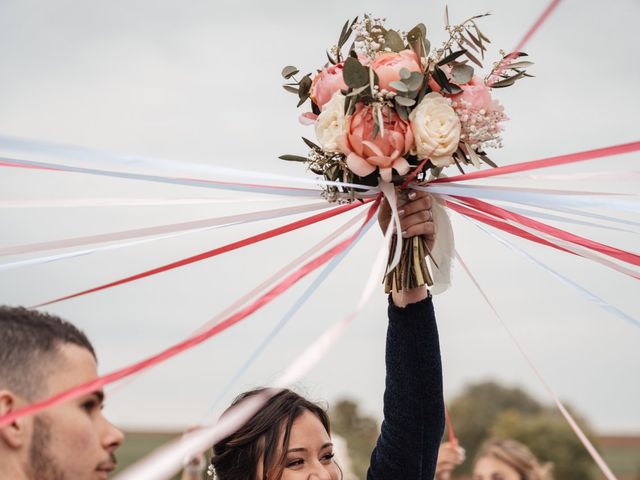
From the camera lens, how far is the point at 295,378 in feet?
7.73

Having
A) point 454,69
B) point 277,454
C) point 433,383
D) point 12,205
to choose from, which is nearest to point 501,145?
point 454,69

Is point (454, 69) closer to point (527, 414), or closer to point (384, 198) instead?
point (384, 198)

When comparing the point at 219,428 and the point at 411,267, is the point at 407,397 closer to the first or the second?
the point at 411,267

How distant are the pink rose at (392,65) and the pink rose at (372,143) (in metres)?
0.11

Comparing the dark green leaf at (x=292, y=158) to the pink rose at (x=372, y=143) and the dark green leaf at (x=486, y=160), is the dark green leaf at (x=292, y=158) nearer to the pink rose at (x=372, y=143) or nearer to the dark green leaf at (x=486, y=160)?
the pink rose at (x=372, y=143)

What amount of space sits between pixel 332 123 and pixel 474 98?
0.53m

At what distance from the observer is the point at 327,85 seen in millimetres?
3311

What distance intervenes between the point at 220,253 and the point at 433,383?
1.00m

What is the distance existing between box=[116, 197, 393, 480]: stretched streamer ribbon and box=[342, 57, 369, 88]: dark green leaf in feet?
2.02

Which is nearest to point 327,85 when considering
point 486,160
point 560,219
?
point 486,160

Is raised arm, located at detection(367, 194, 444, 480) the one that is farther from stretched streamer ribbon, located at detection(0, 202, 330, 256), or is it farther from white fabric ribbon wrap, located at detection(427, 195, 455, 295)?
stretched streamer ribbon, located at detection(0, 202, 330, 256)

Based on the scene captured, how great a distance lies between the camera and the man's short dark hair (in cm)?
267

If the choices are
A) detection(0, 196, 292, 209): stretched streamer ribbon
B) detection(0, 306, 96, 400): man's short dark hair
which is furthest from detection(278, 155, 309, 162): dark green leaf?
detection(0, 306, 96, 400): man's short dark hair

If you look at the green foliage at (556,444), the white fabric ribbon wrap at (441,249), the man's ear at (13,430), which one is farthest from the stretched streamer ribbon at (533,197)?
the green foliage at (556,444)
